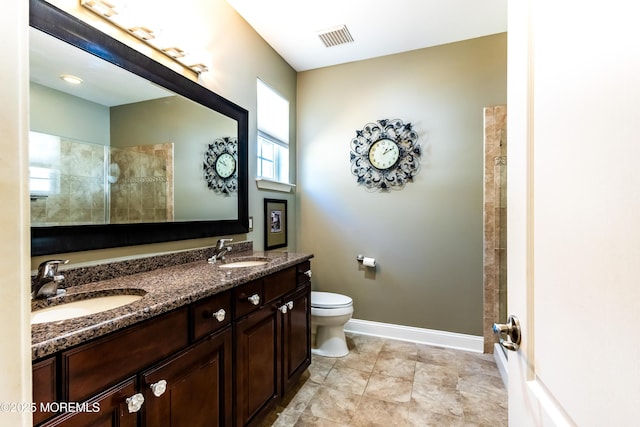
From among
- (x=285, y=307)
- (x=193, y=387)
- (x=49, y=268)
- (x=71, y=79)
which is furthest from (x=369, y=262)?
(x=71, y=79)

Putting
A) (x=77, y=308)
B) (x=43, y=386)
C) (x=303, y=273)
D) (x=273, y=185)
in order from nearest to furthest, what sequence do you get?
(x=43, y=386) → (x=77, y=308) → (x=303, y=273) → (x=273, y=185)

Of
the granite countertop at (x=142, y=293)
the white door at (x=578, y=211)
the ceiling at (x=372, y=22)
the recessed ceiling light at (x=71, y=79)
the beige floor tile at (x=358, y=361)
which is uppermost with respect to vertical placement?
the ceiling at (x=372, y=22)

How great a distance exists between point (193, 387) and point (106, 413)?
0.32 metres

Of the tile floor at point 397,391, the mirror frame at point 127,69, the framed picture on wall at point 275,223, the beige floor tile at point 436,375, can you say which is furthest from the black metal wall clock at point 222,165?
the beige floor tile at point 436,375

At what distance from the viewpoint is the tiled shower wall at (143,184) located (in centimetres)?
137

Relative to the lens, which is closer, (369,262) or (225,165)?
(225,165)

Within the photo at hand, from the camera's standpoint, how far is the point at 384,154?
274cm

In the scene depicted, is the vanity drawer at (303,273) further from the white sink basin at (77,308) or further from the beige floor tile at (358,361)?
the white sink basin at (77,308)

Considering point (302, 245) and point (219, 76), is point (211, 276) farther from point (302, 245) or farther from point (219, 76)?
point (302, 245)

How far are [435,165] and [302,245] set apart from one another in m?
1.54

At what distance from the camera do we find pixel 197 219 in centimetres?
183

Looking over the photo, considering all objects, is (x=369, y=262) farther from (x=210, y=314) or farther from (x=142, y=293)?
(x=142, y=293)

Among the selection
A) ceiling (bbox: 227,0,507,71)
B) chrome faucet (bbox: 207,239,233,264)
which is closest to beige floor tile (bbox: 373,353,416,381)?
chrome faucet (bbox: 207,239,233,264)

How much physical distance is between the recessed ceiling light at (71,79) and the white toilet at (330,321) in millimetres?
1983
